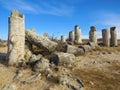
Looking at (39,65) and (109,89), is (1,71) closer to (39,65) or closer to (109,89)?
(39,65)

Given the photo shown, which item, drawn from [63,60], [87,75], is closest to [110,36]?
[63,60]

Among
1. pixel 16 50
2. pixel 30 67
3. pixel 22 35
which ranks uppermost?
pixel 22 35

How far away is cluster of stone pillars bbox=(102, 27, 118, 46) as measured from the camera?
80.2 ft

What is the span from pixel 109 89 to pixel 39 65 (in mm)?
3831

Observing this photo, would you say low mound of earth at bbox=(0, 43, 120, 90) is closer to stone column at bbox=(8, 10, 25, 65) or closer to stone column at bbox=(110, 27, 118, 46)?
stone column at bbox=(8, 10, 25, 65)

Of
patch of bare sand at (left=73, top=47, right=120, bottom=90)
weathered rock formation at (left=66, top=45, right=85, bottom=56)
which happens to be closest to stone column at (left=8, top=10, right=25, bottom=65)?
patch of bare sand at (left=73, top=47, right=120, bottom=90)

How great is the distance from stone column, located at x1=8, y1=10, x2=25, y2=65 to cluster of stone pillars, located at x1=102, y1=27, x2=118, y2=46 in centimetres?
1338

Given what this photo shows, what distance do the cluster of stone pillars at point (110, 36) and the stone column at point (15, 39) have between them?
13382mm

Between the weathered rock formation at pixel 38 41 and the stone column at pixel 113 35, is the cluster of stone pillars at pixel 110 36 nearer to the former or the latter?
the stone column at pixel 113 35

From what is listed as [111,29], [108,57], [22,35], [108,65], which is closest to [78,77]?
[108,65]

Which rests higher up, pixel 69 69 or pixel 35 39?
pixel 35 39

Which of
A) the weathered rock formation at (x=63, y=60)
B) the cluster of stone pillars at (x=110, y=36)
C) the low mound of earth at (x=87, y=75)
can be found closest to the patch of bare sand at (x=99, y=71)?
the low mound of earth at (x=87, y=75)

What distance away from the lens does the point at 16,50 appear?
12867mm

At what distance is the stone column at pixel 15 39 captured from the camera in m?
12.7
